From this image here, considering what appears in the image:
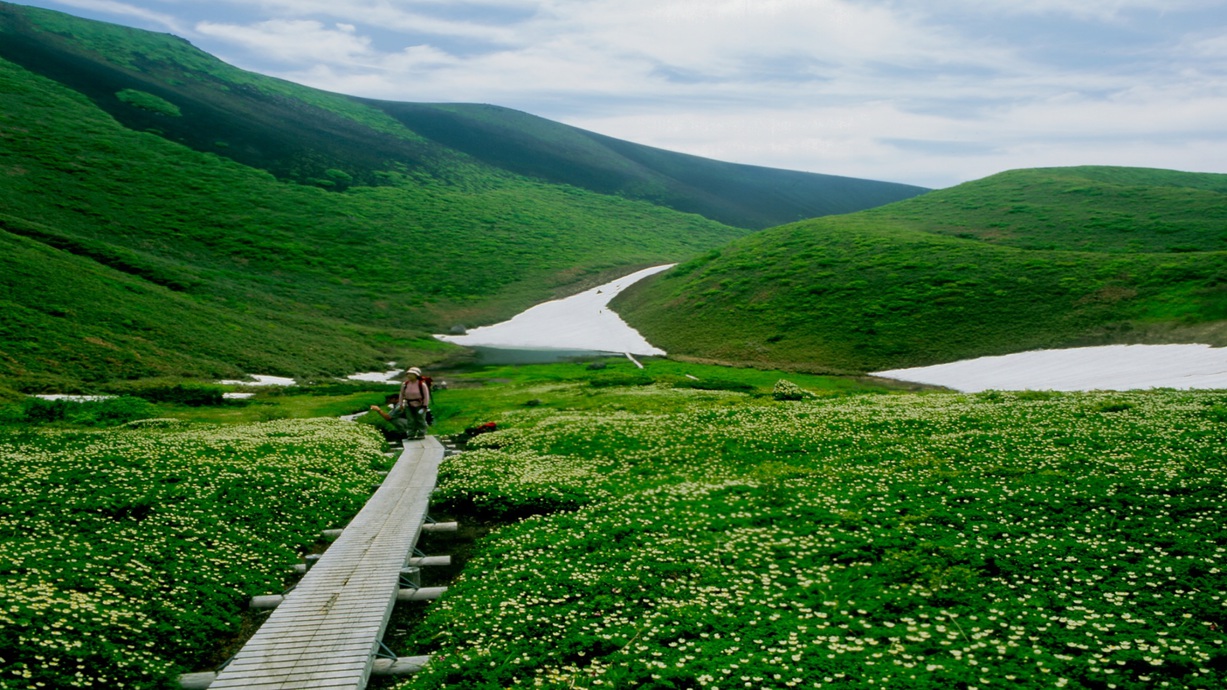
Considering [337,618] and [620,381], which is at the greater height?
[337,618]

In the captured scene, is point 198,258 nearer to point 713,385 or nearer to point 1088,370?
point 713,385

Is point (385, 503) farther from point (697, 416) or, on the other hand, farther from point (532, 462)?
point (697, 416)

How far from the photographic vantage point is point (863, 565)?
1645 cm

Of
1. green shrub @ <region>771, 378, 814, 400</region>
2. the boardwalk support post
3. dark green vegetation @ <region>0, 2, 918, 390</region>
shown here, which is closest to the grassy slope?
dark green vegetation @ <region>0, 2, 918, 390</region>

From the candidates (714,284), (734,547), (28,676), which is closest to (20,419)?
(28,676)

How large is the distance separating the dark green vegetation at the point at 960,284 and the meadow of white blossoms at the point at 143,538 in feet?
235

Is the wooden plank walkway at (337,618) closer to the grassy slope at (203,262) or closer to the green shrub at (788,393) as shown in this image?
the green shrub at (788,393)

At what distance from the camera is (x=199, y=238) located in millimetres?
141375

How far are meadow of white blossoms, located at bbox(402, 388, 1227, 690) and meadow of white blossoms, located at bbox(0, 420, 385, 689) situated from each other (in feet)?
15.0

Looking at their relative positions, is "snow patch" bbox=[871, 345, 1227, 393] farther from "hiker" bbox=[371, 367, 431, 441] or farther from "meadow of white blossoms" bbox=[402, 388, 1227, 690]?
"hiker" bbox=[371, 367, 431, 441]

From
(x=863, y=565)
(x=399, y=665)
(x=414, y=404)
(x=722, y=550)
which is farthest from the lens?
(x=414, y=404)

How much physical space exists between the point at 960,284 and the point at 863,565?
99.4 meters

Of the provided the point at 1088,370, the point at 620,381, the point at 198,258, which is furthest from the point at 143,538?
the point at 198,258

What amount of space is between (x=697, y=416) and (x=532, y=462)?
1191 cm
